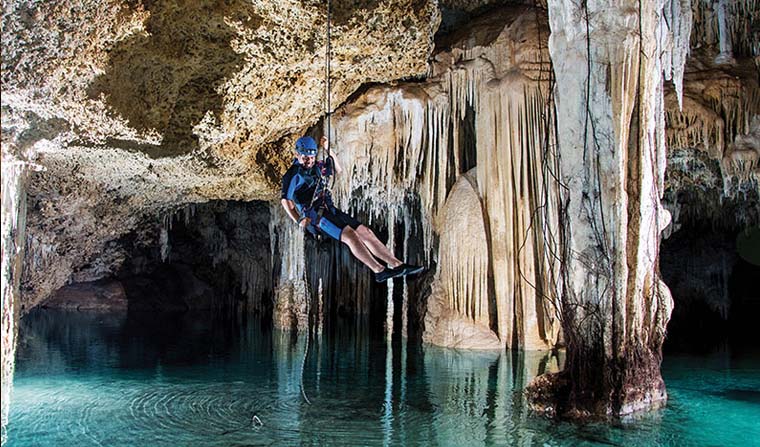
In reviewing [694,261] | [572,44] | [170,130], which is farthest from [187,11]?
[694,261]

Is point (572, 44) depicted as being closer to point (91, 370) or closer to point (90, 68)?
point (90, 68)

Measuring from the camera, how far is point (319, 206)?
6.09 m

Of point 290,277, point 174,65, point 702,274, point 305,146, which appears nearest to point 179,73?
point 174,65

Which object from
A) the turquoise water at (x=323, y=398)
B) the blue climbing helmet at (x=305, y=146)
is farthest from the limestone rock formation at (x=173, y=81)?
the turquoise water at (x=323, y=398)

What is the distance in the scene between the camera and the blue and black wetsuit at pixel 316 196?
237 inches

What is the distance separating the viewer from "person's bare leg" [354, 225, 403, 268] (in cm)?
576

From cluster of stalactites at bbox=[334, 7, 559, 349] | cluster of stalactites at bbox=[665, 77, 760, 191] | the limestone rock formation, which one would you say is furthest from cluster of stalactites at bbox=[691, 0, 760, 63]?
the limestone rock formation

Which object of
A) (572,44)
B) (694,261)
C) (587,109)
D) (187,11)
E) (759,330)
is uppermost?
(187,11)

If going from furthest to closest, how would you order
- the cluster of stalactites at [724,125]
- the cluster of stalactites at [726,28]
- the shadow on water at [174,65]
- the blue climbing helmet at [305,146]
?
the cluster of stalactites at [724,125] < the cluster of stalactites at [726,28] < the shadow on water at [174,65] < the blue climbing helmet at [305,146]

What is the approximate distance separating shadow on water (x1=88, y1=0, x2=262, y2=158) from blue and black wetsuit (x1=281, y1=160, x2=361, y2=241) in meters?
1.90

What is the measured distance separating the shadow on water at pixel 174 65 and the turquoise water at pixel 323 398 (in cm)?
315

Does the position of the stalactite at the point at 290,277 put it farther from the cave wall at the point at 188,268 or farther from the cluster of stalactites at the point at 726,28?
the cluster of stalactites at the point at 726,28

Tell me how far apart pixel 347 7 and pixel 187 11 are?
1629 millimetres

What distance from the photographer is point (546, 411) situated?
6027 mm
